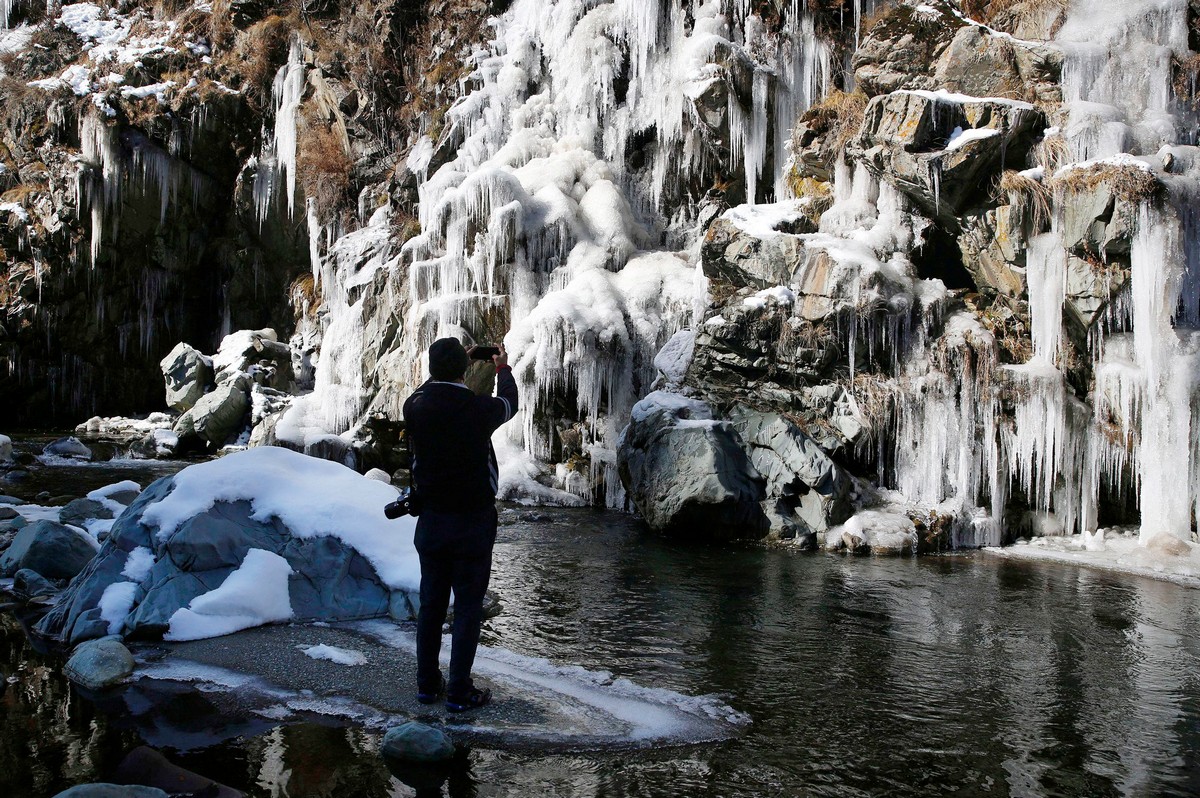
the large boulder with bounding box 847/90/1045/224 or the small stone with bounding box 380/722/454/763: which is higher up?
the large boulder with bounding box 847/90/1045/224

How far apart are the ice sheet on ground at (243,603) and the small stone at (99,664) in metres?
0.51

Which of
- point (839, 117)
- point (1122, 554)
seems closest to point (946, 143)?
point (839, 117)

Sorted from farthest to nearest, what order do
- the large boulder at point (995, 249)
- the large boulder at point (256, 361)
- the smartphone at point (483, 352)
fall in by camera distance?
the large boulder at point (256, 361), the large boulder at point (995, 249), the smartphone at point (483, 352)

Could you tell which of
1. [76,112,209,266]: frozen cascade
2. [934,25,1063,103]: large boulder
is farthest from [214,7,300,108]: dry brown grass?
[934,25,1063,103]: large boulder

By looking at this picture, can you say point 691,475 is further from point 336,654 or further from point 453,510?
point 453,510

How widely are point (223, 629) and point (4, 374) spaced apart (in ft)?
83.5

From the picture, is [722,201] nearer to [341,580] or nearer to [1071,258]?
[1071,258]

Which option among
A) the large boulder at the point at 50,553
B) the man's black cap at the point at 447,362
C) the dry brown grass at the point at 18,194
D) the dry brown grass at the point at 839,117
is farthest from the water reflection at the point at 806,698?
the dry brown grass at the point at 18,194

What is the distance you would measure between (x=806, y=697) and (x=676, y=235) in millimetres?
16013

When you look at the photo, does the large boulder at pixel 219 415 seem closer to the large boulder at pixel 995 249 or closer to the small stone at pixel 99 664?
the small stone at pixel 99 664

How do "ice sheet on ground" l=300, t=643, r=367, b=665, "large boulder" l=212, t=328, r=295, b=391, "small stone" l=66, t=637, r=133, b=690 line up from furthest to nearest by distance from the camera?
"large boulder" l=212, t=328, r=295, b=391 → "ice sheet on ground" l=300, t=643, r=367, b=665 → "small stone" l=66, t=637, r=133, b=690

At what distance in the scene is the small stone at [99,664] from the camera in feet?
16.6

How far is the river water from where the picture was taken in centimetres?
401

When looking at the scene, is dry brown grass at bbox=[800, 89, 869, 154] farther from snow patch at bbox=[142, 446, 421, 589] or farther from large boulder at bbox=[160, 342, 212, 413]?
large boulder at bbox=[160, 342, 212, 413]
